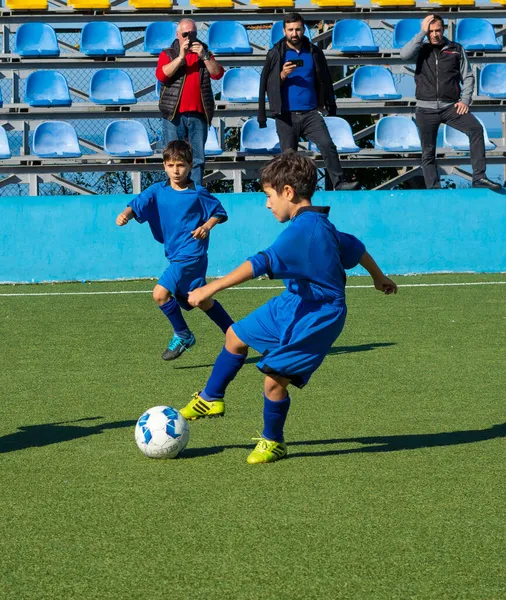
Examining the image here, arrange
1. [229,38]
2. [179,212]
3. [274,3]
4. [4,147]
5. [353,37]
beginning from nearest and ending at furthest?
1. [179,212]
2. [4,147]
3. [229,38]
4. [353,37]
5. [274,3]

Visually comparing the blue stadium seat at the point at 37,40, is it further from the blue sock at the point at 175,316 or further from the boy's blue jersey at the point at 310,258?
the boy's blue jersey at the point at 310,258

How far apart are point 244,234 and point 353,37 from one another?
488cm

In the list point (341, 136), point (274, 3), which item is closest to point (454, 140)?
point (341, 136)

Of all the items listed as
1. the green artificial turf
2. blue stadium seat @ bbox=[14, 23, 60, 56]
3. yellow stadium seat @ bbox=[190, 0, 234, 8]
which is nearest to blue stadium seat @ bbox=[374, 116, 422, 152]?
yellow stadium seat @ bbox=[190, 0, 234, 8]

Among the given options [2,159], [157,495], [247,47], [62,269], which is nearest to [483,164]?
[247,47]

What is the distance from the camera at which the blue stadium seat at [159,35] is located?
14680mm

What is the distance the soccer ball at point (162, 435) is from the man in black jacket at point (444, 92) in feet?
28.0

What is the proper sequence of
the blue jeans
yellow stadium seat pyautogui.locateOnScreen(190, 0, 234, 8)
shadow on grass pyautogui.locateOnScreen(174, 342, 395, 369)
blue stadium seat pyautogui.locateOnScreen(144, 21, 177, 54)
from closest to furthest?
1. shadow on grass pyautogui.locateOnScreen(174, 342, 395, 369)
2. the blue jeans
3. blue stadium seat pyautogui.locateOnScreen(144, 21, 177, 54)
4. yellow stadium seat pyautogui.locateOnScreen(190, 0, 234, 8)

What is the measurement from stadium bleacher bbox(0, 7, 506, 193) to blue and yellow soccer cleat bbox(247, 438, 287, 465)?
939 cm

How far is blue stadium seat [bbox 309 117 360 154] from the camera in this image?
1362 cm

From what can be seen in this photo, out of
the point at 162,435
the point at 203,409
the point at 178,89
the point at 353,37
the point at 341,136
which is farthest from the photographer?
the point at 353,37

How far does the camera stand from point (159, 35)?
1475 centimetres

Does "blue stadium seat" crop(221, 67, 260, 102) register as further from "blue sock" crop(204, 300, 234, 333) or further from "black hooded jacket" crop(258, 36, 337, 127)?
"blue sock" crop(204, 300, 234, 333)

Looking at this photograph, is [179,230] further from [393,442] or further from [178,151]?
[393,442]
